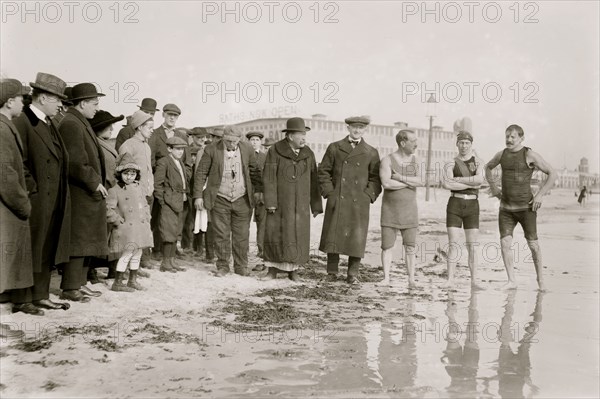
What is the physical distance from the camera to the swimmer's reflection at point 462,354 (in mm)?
4027

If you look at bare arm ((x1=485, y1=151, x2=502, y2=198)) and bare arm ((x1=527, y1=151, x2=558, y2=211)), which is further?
bare arm ((x1=485, y1=151, x2=502, y2=198))

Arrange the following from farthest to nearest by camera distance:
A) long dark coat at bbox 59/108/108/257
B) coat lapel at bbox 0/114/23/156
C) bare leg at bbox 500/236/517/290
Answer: bare leg at bbox 500/236/517/290, long dark coat at bbox 59/108/108/257, coat lapel at bbox 0/114/23/156

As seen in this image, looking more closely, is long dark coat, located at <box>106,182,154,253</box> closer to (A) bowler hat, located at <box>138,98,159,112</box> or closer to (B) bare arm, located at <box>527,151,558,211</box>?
(A) bowler hat, located at <box>138,98,159,112</box>

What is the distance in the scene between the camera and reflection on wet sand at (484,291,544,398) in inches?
157

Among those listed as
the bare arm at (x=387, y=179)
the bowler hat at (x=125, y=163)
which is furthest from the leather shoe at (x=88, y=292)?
the bare arm at (x=387, y=179)

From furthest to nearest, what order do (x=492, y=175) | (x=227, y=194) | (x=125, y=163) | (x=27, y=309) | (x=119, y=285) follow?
(x=492, y=175) < (x=227, y=194) < (x=125, y=163) < (x=119, y=285) < (x=27, y=309)

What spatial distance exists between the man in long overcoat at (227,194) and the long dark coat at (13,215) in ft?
11.0

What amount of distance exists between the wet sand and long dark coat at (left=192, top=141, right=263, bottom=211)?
1.09m

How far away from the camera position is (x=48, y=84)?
562cm

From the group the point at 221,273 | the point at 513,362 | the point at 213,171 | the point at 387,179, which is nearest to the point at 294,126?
the point at 213,171

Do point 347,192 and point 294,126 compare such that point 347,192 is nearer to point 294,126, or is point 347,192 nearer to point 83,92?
point 294,126

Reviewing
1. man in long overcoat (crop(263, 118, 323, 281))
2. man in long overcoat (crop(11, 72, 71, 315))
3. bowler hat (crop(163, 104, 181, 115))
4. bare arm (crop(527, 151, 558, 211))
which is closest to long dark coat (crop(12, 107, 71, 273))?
man in long overcoat (crop(11, 72, 71, 315))

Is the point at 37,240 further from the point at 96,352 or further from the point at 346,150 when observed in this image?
the point at 346,150

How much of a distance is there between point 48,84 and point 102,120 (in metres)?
1.27
